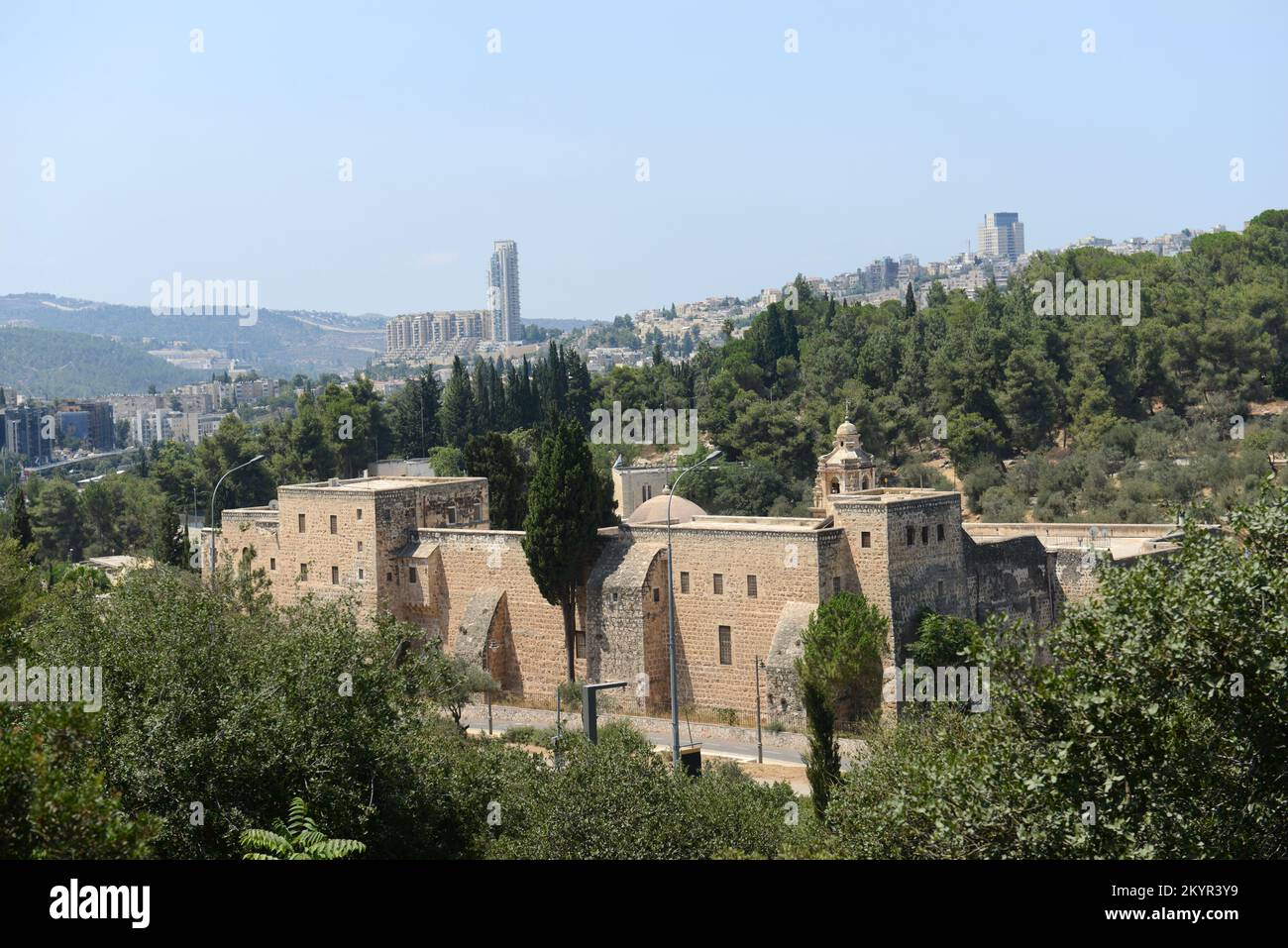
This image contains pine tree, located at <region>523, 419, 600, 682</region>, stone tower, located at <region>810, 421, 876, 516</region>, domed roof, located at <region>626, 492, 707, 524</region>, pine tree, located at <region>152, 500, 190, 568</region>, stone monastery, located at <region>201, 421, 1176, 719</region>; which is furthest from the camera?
pine tree, located at <region>152, 500, 190, 568</region>

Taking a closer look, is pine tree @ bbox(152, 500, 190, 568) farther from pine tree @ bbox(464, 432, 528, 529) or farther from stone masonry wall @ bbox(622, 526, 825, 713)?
stone masonry wall @ bbox(622, 526, 825, 713)

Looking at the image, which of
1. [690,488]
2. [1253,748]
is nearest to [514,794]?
[1253,748]

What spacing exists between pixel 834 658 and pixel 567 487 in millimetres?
7552

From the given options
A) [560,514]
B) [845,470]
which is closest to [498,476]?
[560,514]

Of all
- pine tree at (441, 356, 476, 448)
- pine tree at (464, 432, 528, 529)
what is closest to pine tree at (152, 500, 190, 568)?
pine tree at (464, 432, 528, 529)

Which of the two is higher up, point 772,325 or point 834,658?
point 772,325

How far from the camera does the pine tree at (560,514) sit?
36250 mm

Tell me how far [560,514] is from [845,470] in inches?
333

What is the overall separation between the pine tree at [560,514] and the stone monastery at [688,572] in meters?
0.83

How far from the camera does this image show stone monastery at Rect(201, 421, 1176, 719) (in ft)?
112

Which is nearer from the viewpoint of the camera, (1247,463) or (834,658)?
(834,658)

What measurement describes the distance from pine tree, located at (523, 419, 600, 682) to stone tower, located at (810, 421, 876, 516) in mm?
6964
